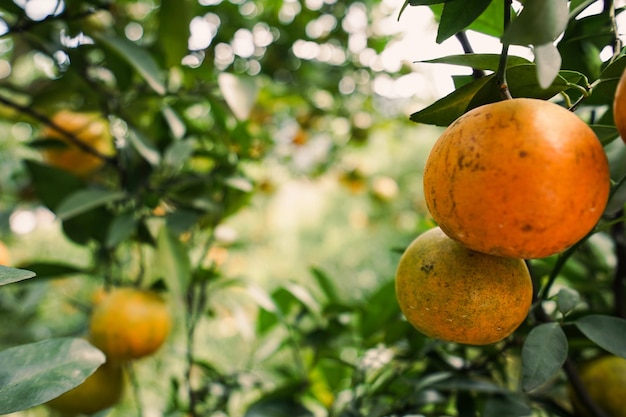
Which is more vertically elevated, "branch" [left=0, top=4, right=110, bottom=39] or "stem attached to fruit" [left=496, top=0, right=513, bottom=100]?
"stem attached to fruit" [left=496, top=0, right=513, bottom=100]

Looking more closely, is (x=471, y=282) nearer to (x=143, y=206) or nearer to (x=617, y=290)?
(x=617, y=290)

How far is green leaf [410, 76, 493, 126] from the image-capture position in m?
0.39

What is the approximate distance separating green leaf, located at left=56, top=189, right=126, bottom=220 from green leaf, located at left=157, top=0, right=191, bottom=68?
281 millimetres

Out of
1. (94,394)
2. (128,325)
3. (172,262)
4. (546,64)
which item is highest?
(546,64)

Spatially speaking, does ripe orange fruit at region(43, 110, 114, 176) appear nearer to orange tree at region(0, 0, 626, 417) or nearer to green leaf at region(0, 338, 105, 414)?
orange tree at region(0, 0, 626, 417)

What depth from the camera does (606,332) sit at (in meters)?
0.44

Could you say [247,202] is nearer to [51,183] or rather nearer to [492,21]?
[51,183]

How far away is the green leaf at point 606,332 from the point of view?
42 cm

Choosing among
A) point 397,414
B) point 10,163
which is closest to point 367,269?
point 10,163

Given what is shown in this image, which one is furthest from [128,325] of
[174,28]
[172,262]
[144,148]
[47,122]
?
[174,28]

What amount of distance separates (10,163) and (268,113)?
0.83 m

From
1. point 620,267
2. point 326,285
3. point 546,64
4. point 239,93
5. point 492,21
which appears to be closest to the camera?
point 546,64

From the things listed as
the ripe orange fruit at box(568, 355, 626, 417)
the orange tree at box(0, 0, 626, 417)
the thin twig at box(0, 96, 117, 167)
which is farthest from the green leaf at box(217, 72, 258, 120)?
the ripe orange fruit at box(568, 355, 626, 417)

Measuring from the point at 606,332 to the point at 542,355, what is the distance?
0.08 meters
